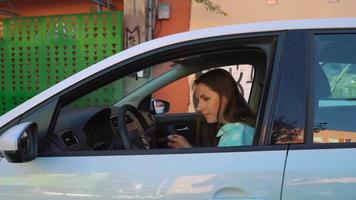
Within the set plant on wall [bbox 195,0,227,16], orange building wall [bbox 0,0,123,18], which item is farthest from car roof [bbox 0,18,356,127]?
orange building wall [bbox 0,0,123,18]

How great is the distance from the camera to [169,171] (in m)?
2.03

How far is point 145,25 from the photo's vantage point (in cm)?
798

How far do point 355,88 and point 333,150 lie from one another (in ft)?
1.13

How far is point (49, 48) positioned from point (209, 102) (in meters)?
6.52

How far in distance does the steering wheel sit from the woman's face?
0.38 metres

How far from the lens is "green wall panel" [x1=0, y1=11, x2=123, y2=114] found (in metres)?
8.19

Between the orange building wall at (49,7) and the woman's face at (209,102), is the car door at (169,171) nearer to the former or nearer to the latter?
the woman's face at (209,102)

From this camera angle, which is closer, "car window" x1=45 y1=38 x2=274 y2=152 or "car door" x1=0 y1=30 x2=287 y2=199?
"car door" x1=0 y1=30 x2=287 y2=199

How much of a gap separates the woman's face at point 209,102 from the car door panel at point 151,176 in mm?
626

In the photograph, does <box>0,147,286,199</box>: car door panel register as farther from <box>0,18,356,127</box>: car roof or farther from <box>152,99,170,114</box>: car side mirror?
<box>152,99,170,114</box>: car side mirror

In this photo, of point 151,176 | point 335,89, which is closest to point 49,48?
point 151,176

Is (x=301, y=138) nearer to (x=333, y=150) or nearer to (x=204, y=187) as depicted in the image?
(x=333, y=150)

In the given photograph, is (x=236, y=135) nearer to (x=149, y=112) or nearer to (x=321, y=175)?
(x=321, y=175)

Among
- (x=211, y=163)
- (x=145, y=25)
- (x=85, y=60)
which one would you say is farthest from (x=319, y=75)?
(x=85, y=60)
